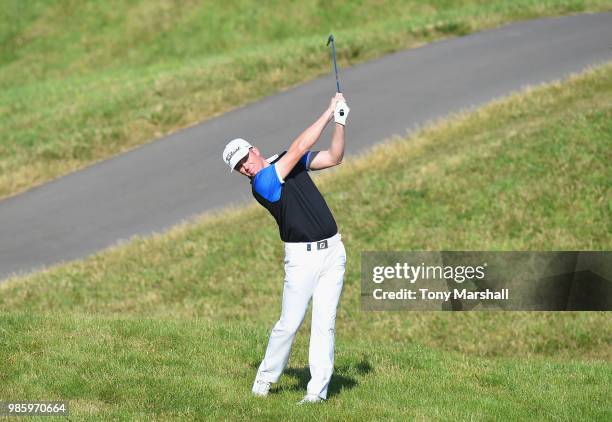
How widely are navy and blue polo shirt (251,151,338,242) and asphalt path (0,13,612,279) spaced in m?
10.6

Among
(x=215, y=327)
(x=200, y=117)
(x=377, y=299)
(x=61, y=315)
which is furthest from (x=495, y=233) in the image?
(x=200, y=117)

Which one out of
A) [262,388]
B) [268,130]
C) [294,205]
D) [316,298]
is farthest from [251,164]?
[268,130]

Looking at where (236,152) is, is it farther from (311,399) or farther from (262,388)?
(311,399)

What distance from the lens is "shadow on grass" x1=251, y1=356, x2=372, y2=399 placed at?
10328mm

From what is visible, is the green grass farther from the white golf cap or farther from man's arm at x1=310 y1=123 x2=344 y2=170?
man's arm at x1=310 y1=123 x2=344 y2=170

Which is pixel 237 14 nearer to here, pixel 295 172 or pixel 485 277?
pixel 485 277

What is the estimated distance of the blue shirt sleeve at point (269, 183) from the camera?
9.41 metres

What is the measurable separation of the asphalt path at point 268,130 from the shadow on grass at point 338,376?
30.3 ft

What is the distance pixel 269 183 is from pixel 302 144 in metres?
0.53

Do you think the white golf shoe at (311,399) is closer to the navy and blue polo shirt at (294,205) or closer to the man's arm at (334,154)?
the navy and blue polo shirt at (294,205)

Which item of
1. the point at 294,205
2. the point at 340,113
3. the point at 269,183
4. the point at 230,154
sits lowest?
the point at 294,205

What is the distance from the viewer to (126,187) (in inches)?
883

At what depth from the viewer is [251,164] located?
31.2ft

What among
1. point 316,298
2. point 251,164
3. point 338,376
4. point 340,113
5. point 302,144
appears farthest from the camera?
point 338,376
